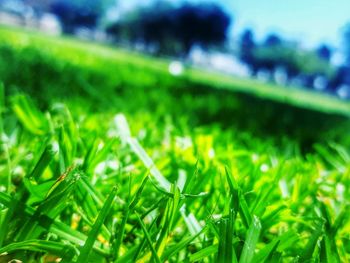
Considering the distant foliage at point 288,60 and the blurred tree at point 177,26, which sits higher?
the blurred tree at point 177,26

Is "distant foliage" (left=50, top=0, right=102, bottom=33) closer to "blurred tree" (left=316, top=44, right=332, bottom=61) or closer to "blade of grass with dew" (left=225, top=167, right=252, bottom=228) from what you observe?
"blurred tree" (left=316, top=44, right=332, bottom=61)

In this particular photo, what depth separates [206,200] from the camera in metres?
0.46

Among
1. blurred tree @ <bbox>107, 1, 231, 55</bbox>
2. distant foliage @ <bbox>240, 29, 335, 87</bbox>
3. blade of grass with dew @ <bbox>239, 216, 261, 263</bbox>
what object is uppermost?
blurred tree @ <bbox>107, 1, 231, 55</bbox>

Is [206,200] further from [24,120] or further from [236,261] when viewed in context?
[24,120]

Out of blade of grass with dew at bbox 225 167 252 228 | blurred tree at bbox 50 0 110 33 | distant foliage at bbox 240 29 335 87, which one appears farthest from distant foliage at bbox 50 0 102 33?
blade of grass with dew at bbox 225 167 252 228

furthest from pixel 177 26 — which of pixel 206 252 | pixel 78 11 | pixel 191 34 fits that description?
pixel 206 252

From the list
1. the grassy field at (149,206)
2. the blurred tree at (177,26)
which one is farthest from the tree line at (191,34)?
the grassy field at (149,206)

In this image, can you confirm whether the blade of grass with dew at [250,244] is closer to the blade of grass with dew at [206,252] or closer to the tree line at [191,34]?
the blade of grass with dew at [206,252]

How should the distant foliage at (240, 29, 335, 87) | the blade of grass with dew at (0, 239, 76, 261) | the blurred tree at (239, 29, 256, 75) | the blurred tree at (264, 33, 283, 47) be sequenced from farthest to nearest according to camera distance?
1. the blurred tree at (264, 33, 283, 47)
2. the blurred tree at (239, 29, 256, 75)
3. the distant foliage at (240, 29, 335, 87)
4. the blade of grass with dew at (0, 239, 76, 261)

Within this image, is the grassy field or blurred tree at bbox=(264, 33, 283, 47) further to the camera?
blurred tree at bbox=(264, 33, 283, 47)

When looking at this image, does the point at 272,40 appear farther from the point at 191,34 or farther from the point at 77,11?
the point at 77,11

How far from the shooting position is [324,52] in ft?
207

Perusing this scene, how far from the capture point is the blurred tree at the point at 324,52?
6062 centimetres

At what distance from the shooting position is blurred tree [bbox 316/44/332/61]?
199 ft
